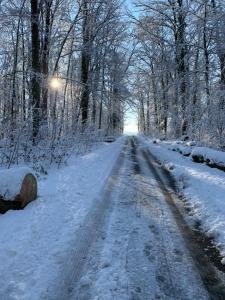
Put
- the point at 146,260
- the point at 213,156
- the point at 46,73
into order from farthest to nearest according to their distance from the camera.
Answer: the point at 46,73 → the point at 213,156 → the point at 146,260

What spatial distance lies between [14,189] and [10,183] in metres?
0.15

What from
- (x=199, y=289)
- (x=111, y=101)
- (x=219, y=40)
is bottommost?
(x=199, y=289)

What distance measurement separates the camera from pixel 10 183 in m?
6.79

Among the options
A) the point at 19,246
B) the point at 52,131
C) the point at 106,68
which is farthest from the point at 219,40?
the point at 19,246

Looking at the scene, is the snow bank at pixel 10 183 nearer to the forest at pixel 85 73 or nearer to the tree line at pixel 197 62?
the forest at pixel 85 73

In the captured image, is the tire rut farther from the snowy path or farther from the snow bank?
the snow bank

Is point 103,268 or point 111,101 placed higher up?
point 111,101

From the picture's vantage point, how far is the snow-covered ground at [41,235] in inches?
159

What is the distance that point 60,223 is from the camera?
6.17 m

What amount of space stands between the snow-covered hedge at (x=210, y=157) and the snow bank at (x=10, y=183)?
329 inches

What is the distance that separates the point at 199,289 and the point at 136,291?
2.42 ft

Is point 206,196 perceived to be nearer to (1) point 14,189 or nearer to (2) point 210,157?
(1) point 14,189

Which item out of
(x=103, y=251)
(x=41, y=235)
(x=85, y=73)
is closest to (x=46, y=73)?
(x=85, y=73)

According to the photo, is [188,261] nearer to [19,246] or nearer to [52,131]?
[19,246]
